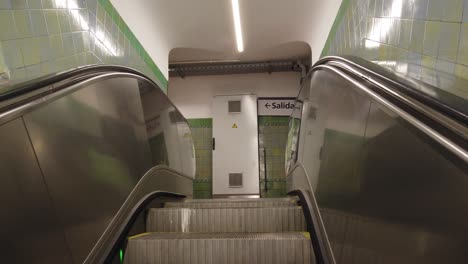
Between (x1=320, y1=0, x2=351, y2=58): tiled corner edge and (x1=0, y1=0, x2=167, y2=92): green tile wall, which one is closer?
(x1=0, y1=0, x2=167, y2=92): green tile wall

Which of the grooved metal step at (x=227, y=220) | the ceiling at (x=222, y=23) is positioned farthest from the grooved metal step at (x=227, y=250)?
the ceiling at (x=222, y=23)

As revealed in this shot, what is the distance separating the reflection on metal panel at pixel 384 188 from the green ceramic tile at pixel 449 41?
356mm

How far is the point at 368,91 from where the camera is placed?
→ 151cm

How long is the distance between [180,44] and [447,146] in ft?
18.0

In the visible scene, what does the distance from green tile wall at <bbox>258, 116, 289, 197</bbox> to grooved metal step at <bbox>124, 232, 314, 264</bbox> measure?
5220 mm

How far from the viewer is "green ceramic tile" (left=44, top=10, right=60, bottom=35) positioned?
225 centimetres

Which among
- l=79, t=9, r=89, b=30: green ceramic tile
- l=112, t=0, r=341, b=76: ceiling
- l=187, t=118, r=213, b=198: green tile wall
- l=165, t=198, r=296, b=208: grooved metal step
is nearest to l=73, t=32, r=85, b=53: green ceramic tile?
l=79, t=9, r=89, b=30: green ceramic tile

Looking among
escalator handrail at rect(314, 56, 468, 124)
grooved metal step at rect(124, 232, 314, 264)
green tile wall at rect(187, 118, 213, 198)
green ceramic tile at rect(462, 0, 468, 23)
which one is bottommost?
green tile wall at rect(187, 118, 213, 198)

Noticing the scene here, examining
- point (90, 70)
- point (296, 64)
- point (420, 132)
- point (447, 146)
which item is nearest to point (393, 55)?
point (420, 132)

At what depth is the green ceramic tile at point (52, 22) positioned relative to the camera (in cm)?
225

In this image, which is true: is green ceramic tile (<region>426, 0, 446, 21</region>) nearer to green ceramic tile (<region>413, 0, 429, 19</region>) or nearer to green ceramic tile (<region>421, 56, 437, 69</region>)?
green ceramic tile (<region>413, 0, 429, 19</region>)

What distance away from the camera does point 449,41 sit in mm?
1400

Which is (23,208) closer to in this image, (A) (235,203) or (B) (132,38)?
(A) (235,203)

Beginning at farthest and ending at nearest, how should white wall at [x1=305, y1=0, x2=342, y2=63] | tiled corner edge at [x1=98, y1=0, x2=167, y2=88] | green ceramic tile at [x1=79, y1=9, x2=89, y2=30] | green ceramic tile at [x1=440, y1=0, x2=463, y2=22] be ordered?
white wall at [x1=305, y1=0, x2=342, y2=63] < tiled corner edge at [x1=98, y1=0, x2=167, y2=88] < green ceramic tile at [x1=79, y1=9, x2=89, y2=30] < green ceramic tile at [x1=440, y1=0, x2=463, y2=22]
